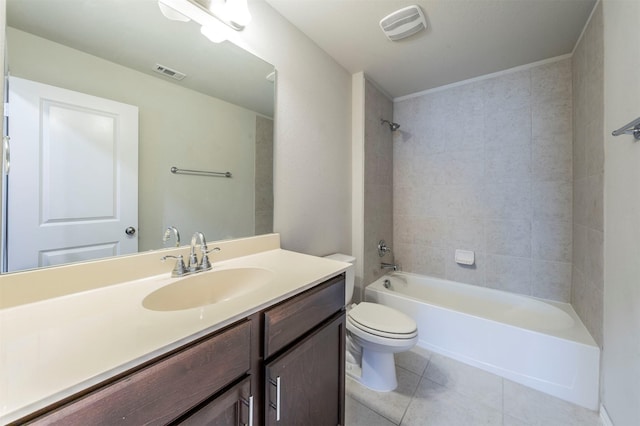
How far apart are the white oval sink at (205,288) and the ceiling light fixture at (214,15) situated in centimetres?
112

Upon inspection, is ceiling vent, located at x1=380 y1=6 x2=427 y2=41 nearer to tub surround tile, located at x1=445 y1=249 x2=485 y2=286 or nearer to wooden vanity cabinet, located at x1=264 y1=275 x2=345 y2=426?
wooden vanity cabinet, located at x1=264 y1=275 x2=345 y2=426

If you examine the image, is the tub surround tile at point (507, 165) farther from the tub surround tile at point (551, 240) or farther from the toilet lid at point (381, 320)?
the toilet lid at point (381, 320)

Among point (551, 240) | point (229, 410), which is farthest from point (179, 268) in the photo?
point (551, 240)

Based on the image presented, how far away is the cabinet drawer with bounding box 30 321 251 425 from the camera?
43 cm

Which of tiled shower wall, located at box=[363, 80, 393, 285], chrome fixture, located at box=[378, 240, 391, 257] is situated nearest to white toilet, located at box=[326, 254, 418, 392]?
tiled shower wall, located at box=[363, 80, 393, 285]

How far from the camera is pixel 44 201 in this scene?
2.55 feet

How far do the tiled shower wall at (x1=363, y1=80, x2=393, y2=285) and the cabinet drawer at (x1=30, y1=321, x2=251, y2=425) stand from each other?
1615 millimetres

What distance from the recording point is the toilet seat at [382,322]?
4.65ft

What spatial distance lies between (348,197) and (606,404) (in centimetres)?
187

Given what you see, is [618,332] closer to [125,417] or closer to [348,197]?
[348,197]

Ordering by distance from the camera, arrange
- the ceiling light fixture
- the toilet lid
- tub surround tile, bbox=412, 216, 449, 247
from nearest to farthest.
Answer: the ceiling light fixture
the toilet lid
tub surround tile, bbox=412, 216, 449, 247

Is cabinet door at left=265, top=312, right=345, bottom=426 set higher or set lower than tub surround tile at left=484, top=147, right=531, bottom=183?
lower

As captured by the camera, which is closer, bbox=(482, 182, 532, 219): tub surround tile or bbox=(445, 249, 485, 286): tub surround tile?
bbox=(482, 182, 532, 219): tub surround tile

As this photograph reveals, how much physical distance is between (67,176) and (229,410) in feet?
2.92
